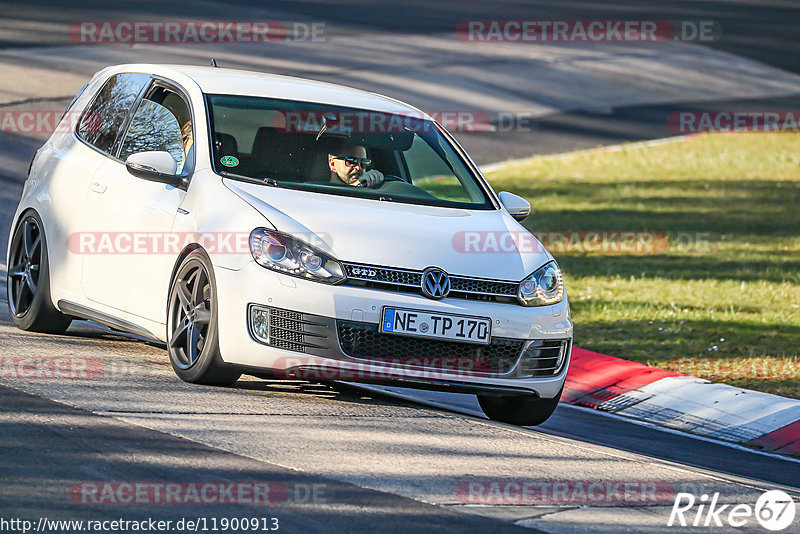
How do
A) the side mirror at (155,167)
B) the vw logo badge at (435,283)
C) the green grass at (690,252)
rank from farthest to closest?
1. the green grass at (690,252)
2. the side mirror at (155,167)
3. the vw logo badge at (435,283)

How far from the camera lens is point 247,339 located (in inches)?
265

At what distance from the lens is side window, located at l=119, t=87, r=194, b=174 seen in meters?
7.76

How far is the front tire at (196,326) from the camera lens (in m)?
6.86

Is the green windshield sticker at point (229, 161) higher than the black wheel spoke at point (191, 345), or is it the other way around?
the green windshield sticker at point (229, 161)

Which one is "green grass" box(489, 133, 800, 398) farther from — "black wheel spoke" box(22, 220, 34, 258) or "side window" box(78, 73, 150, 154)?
"black wheel spoke" box(22, 220, 34, 258)

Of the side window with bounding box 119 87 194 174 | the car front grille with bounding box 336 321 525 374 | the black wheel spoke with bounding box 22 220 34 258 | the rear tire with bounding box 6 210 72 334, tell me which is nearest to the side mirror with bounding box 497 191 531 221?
the car front grille with bounding box 336 321 525 374

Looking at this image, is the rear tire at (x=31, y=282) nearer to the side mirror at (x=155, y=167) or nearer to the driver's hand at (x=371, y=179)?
the side mirror at (x=155, y=167)

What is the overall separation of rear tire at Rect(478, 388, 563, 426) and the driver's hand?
142 cm

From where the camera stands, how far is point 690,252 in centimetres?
1458

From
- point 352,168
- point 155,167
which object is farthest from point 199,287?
point 352,168

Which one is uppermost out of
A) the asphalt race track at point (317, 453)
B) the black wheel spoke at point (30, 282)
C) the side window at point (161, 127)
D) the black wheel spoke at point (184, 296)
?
the side window at point (161, 127)

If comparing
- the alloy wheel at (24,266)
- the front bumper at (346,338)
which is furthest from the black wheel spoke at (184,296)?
the alloy wheel at (24,266)

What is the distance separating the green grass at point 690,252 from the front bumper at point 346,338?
3463mm

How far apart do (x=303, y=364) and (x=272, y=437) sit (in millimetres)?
647
